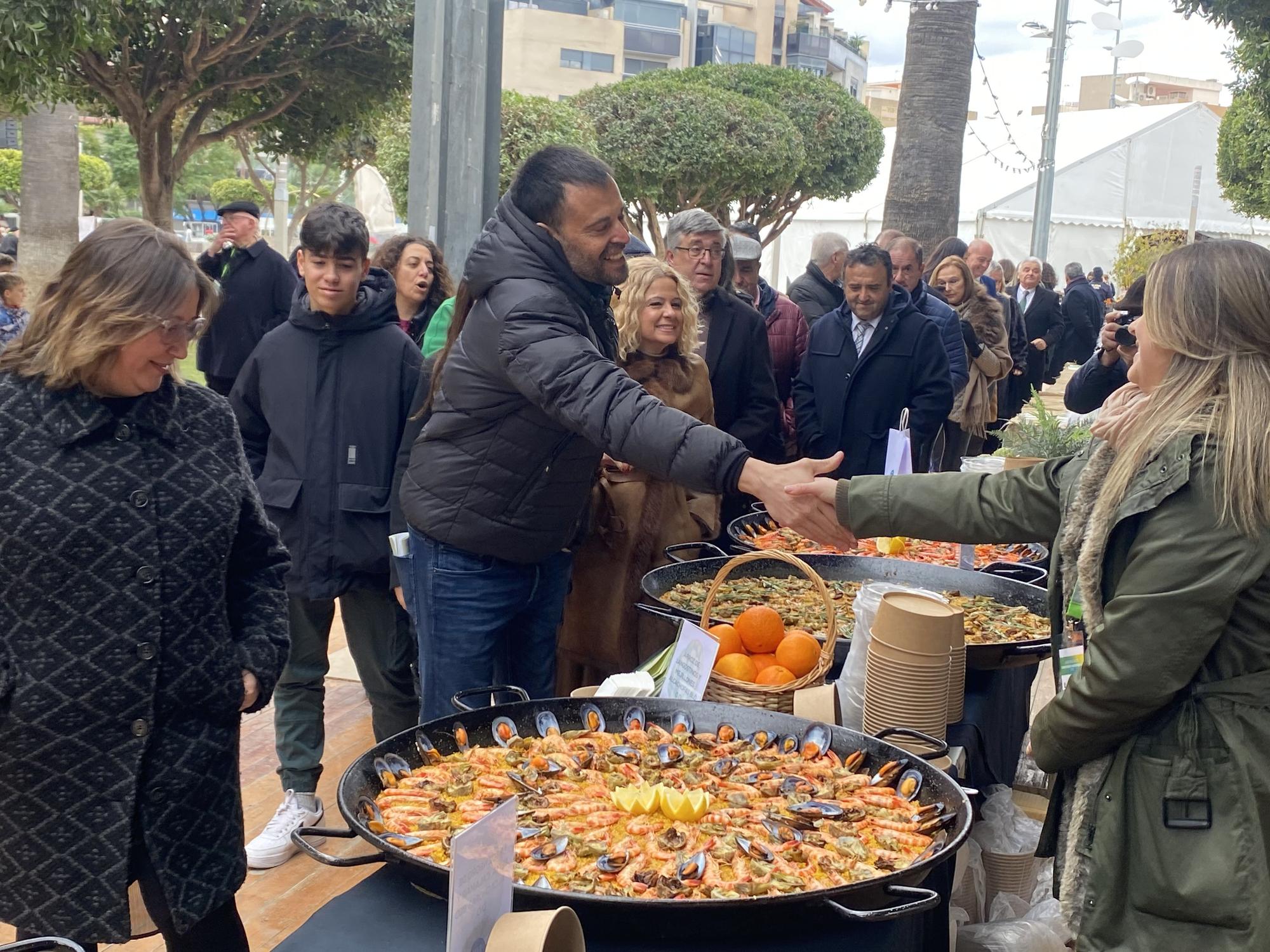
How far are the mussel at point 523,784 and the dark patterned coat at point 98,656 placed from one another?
0.66 m

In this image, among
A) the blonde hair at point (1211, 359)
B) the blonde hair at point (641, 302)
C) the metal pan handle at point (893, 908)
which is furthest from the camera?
the blonde hair at point (641, 302)

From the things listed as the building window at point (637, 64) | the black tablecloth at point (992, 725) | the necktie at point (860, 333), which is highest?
the building window at point (637, 64)

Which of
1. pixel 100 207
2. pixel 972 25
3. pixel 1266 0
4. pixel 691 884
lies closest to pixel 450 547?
pixel 691 884

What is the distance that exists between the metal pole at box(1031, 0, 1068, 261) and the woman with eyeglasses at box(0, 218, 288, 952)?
58.2 feet

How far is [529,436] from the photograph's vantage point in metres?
2.98

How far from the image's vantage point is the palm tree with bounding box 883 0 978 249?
1122 cm

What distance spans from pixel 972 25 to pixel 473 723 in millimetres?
10648

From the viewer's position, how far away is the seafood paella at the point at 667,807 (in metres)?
1.87

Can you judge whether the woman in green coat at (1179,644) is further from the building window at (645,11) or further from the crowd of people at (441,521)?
the building window at (645,11)

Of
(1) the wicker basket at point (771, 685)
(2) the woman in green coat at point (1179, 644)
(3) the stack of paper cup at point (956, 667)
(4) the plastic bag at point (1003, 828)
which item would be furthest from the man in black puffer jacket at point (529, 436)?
(4) the plastic bag at point (1003, 828)

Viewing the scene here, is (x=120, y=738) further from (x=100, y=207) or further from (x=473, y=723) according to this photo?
(x=100, y=207)

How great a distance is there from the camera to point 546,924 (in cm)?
137

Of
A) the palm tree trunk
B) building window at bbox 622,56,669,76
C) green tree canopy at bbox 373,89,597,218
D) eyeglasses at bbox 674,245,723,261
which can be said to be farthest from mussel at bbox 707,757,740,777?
building window at bbox 622,56,669,76

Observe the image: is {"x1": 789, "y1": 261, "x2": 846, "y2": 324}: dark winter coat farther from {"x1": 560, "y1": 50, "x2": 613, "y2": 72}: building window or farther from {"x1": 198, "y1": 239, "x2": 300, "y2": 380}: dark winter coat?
{"x1": 560, "y1": 50, "x2": 613, "y2": 72}: building window
